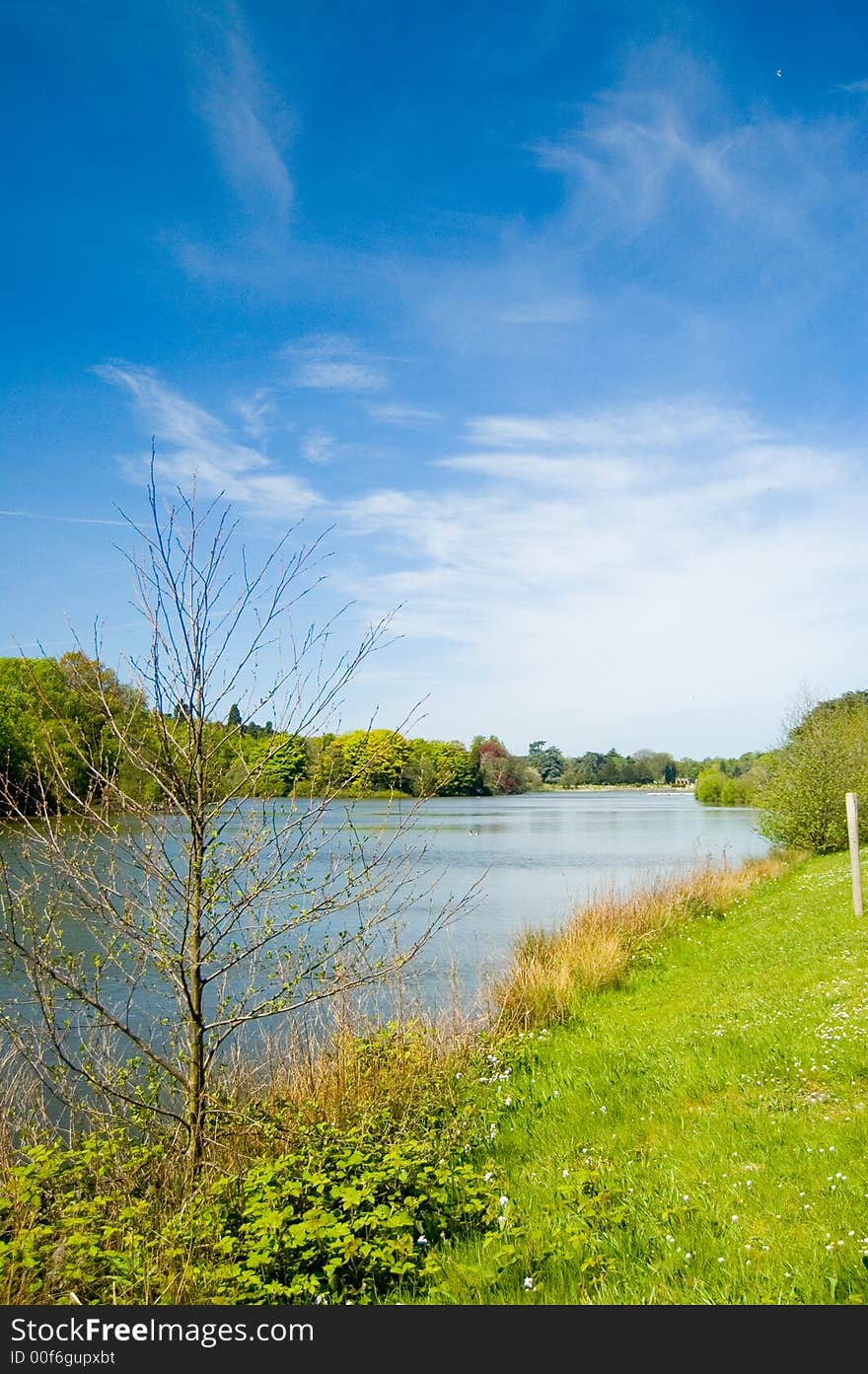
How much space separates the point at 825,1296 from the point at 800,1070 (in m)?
3.33

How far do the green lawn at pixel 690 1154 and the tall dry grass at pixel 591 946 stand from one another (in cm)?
70

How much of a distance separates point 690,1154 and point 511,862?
29692 millimetres

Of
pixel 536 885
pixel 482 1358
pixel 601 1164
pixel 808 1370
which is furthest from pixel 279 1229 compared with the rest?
pixel 536 885

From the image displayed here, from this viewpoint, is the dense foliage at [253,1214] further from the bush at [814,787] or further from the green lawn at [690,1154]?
the bush at [814,787]

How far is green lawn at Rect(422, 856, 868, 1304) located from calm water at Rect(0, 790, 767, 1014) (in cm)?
224

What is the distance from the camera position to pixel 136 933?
543cm

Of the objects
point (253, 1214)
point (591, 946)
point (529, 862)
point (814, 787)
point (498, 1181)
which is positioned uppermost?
point (814, 787)

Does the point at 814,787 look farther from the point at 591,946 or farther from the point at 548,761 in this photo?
→ the point at 548,761

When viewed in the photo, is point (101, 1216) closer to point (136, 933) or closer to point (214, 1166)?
point (214, 1166)

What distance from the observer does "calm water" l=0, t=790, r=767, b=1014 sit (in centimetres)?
1343

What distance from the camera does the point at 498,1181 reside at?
5.78 metres

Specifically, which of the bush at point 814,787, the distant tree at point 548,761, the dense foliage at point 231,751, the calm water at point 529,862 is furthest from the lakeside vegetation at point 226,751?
the distant tree at point 548,761

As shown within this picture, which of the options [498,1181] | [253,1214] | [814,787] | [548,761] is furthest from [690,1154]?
[548,761]

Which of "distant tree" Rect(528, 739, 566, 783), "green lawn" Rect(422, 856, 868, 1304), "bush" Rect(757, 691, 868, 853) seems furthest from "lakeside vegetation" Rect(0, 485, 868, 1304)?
"distant tree" Rect(528, 739, 566, 783)
